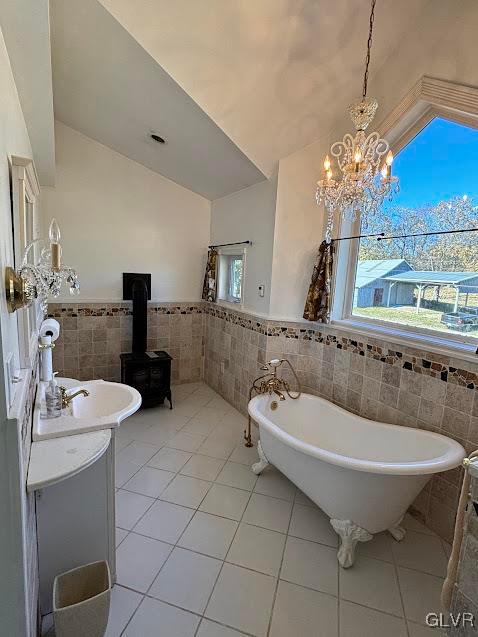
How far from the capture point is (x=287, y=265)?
9.61 ft

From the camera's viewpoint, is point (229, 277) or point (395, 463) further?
point (229, 277)

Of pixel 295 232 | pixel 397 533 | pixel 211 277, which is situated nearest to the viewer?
pixel 397 533

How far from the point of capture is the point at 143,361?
346cm

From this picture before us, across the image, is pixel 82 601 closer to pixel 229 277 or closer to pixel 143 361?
pixel 143 361

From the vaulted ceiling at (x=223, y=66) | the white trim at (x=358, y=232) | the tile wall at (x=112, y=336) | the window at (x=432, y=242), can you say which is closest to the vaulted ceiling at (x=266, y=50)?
the vaulted ceiling at (x=223, y=66)

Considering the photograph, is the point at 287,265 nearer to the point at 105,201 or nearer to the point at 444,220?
the point at 444,220

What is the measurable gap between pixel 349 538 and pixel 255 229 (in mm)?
Result: 2630

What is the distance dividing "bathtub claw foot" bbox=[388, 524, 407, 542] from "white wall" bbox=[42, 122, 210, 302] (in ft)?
10.6

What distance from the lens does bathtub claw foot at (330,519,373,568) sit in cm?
176

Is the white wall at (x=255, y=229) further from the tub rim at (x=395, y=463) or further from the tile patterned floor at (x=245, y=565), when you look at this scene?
the tile patterned floor at (x=245, y=565)

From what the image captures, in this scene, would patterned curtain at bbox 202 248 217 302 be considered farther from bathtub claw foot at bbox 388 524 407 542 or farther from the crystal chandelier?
bathtub claw foot at bbox 388 524 407 542

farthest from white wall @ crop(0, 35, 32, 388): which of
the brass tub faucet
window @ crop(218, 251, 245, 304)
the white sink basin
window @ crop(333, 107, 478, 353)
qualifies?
window @ crop(218, 251, 245, 304)

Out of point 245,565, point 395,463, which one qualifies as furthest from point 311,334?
point 245,565

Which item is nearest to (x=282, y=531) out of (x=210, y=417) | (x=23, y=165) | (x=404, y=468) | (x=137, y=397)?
(x=404, y=468)
